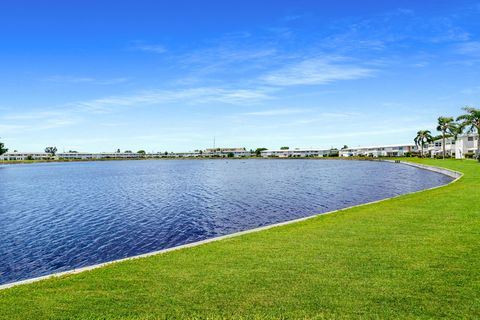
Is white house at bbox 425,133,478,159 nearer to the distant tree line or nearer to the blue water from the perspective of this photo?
the distant tree line

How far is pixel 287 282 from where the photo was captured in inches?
377

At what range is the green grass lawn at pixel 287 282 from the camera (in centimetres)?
797

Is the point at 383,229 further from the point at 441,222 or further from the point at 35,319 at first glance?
the point at 35,319

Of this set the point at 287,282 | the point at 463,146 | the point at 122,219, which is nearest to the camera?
the point at 287,282

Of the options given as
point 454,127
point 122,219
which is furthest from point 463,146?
Answer: point 122,219

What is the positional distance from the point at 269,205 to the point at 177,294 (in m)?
25.3

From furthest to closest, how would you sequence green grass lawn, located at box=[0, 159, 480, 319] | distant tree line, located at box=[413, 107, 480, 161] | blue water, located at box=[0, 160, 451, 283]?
distant tree line, located at box=[413, 107, 480, 161]
blue water, located at box=[0, 160, 451, 283]
green grass lawn, located at box=[0, 159, 480, 319]

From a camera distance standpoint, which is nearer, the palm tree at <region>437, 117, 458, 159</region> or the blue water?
the blue water

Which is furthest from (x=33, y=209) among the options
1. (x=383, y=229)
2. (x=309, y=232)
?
(x=383, y=229)

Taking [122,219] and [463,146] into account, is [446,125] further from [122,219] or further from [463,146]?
[122,219]

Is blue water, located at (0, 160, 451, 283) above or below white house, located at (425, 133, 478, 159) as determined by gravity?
below

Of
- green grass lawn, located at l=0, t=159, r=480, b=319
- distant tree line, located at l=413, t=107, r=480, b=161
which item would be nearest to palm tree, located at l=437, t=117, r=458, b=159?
distant tree line, located at l=413, t=107, r=480, b=161

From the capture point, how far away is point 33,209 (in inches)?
1377

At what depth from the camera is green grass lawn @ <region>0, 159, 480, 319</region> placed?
7.97 metres
